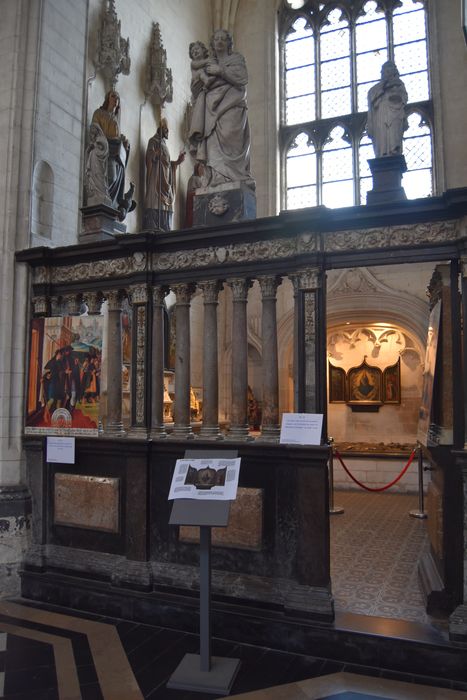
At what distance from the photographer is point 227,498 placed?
4.04 meters

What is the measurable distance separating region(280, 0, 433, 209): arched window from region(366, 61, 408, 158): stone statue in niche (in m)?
7.41

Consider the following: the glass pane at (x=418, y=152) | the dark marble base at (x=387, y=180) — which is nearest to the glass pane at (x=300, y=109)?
the glass pane at (x=418, y=152)

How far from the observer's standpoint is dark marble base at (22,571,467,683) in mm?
4195

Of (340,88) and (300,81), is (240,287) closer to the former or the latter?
(340,88)

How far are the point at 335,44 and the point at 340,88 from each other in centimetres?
111

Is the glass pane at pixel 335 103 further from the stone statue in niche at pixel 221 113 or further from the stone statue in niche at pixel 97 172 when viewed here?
the stone statue in niche at pixel 221 113

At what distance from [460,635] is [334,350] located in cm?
915

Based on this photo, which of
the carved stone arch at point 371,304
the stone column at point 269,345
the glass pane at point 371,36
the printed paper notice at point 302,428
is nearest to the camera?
the printed paper notice at point 302,428

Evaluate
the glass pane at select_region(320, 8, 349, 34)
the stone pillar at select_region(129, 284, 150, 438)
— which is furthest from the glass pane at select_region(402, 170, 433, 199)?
the stone pillar at select_region(129, 284, 150, 438)

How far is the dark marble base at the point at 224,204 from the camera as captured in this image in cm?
560

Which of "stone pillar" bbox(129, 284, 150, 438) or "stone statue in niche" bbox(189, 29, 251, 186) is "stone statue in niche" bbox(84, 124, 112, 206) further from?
"stone pillar" bbox(129, 284, 150, 438)

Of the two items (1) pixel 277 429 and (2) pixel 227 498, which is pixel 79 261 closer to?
(1) pixel 277 429

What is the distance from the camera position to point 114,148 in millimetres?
8719

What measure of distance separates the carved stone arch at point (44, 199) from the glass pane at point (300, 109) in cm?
872
